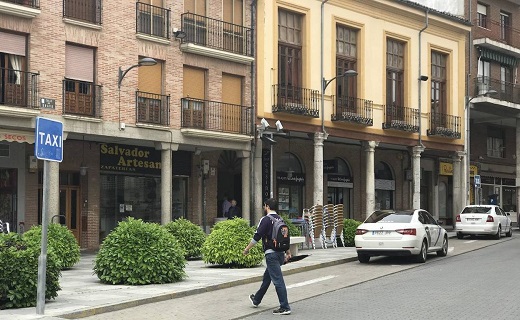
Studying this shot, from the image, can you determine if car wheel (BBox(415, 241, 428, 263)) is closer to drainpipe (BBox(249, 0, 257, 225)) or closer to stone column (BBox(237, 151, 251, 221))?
stone column (BBox(237, 151, 251, 221))

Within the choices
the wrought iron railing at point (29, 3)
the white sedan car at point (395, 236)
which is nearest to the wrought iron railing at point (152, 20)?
the wrought iron railing at point (29, 3)

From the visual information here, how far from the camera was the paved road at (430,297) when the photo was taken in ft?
36.1

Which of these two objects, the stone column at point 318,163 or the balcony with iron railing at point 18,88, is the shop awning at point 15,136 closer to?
the balcony with iron railing at point 18,88

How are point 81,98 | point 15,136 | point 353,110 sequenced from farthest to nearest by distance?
1. point 353,110
2. point 81,98
3. point 15,136

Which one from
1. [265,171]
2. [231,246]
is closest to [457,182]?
[265,171]

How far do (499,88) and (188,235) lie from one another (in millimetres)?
25551

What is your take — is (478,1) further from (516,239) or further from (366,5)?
(516,239)

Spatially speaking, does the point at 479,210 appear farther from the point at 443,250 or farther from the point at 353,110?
the point at 443,250

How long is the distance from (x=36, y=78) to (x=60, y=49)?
1.27m

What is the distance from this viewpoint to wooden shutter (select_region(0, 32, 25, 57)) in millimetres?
20500

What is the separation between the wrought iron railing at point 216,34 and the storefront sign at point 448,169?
680 inches

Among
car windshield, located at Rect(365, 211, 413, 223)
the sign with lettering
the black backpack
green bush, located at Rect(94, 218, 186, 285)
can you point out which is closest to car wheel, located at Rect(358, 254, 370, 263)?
car windshield, located at Rect(365, 211, 413, 223)

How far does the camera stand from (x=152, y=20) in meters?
24.5

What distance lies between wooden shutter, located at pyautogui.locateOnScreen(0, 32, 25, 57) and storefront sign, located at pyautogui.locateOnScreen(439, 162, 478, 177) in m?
25.9
